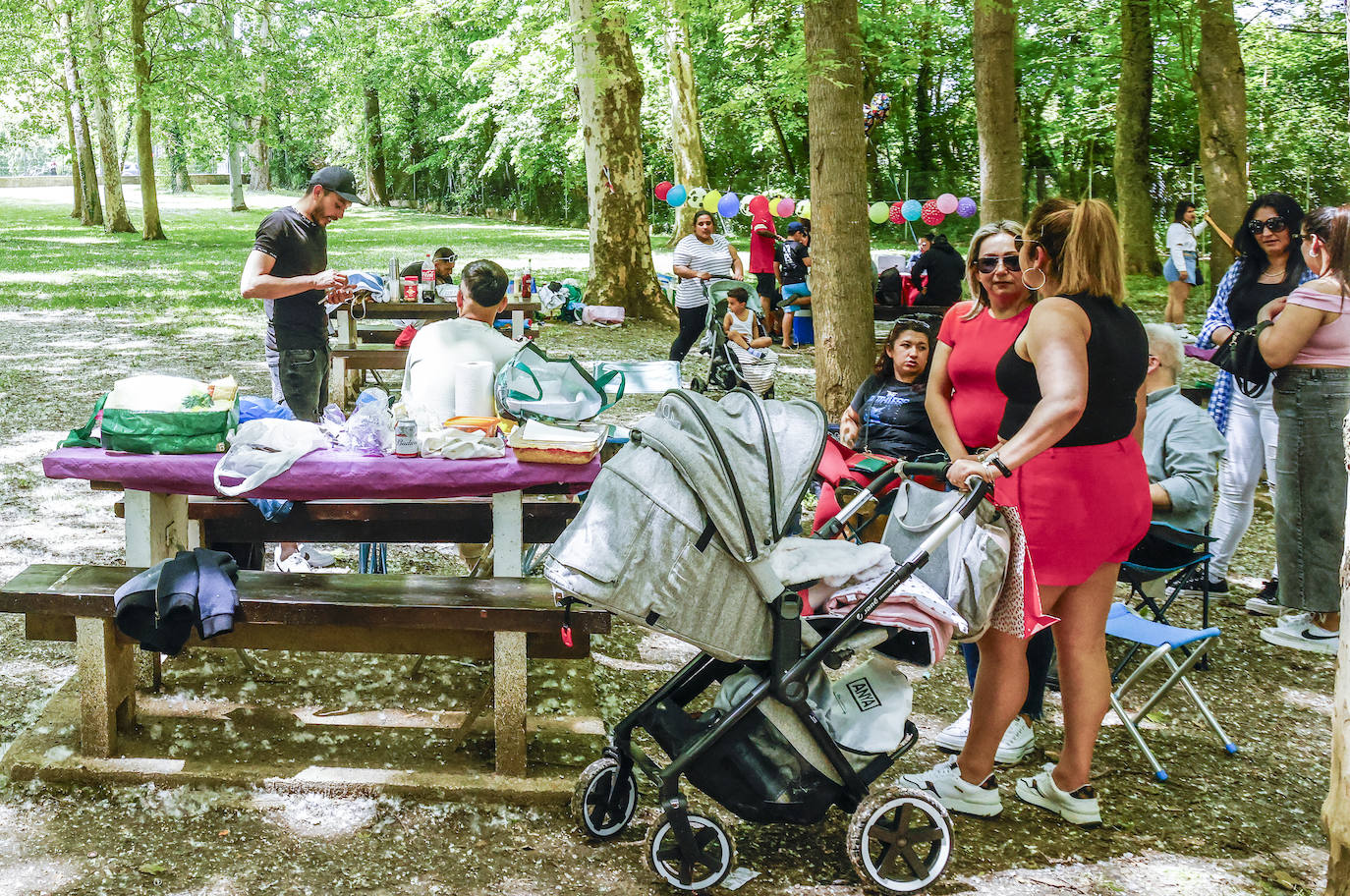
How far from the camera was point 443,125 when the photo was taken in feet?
159

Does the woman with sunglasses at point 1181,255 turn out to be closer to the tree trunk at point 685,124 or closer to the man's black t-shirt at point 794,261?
the man's black t-shirt at point 794,261

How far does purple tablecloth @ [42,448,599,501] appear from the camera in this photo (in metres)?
4.00

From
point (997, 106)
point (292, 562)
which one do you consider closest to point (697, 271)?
point (997, 106)

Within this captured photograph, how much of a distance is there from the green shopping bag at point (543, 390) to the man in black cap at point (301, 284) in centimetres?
A: 154

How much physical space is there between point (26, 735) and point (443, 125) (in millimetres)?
47074

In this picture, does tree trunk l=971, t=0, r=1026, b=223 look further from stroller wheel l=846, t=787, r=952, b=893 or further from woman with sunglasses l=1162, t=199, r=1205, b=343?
stroller wheel l=846, t=787, r=952, b=893

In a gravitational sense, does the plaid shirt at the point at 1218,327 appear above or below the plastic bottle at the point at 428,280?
below

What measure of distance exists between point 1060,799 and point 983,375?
1.43 m

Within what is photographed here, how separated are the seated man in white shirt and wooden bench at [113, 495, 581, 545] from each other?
1.30ft

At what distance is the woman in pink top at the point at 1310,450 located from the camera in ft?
17.0

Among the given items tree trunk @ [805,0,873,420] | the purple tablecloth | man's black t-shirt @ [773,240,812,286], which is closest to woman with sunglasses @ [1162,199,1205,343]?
man's black t-shirt @ [773,240,812,286]

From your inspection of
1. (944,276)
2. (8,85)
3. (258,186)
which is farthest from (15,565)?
(258,186)

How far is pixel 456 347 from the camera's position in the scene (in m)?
4.95

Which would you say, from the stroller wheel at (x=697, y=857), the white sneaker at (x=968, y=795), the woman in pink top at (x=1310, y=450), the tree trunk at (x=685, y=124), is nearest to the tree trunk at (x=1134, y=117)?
the tree trunk at (x=685, y=124)
